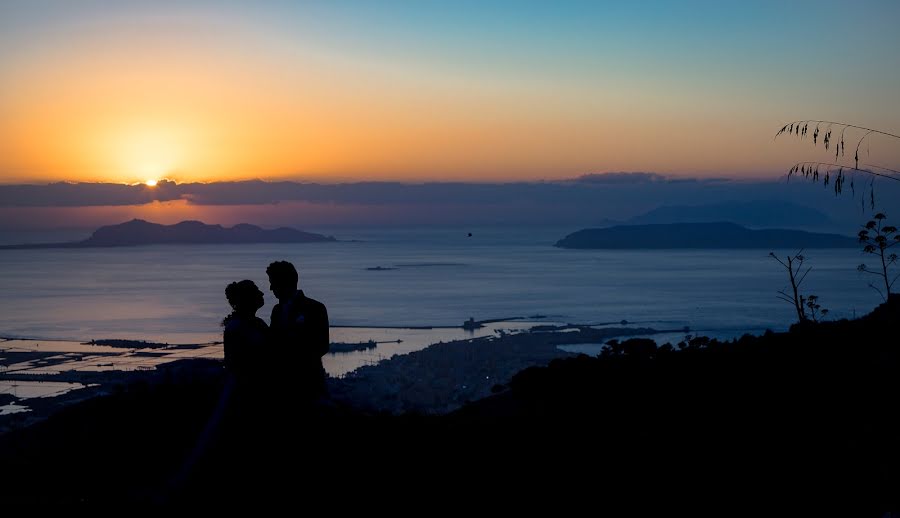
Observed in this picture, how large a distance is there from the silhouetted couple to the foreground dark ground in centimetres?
20

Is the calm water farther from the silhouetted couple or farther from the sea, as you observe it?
the silhouetted couple

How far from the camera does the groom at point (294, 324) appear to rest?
6.75 metres

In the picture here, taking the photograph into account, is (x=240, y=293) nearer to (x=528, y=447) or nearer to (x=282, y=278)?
(x=282, y=278)

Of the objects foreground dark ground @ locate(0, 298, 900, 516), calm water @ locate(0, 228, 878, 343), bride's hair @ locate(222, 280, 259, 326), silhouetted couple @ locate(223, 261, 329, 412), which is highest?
bride's hair @ locate(222, 280, 259, 326)

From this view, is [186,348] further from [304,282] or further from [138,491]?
[304,282]

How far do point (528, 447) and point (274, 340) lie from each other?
4.14m

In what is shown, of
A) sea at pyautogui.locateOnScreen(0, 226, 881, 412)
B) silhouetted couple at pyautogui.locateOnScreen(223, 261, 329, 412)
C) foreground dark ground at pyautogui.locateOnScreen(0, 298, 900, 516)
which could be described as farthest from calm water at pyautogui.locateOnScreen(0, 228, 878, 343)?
silhouetted couple at pyautogui.locateOnScreen(223, 261, 329, 412)

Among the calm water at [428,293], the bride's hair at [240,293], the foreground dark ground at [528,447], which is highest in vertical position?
the bride's hair at [240,293]

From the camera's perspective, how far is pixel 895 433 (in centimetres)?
848

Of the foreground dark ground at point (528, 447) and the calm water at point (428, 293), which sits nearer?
the foreground dark ground at point (528, 447)

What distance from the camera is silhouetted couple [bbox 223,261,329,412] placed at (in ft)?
21.9

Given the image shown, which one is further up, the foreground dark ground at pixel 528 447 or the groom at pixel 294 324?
the groom at pixel 294 324

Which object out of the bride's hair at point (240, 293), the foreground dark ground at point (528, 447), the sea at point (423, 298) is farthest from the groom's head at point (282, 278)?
the sea at point (423, 298)

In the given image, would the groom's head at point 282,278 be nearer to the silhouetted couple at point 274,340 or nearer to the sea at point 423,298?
the silhouetted couple at point 274,340
